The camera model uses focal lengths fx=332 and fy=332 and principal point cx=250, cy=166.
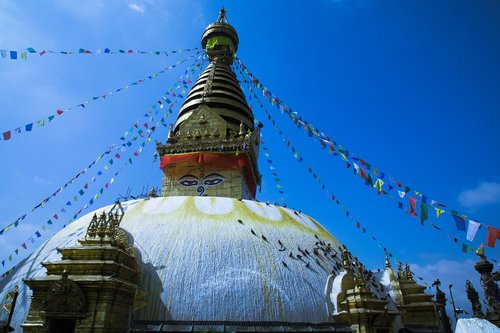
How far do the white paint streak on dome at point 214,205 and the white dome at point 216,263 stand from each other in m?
0.03

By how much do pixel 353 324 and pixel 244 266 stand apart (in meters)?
2.93

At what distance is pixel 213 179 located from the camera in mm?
16734

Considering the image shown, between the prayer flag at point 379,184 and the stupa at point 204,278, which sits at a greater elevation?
the prayer flag at point 379,184

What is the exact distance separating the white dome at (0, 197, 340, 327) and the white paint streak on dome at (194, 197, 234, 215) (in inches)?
1.2

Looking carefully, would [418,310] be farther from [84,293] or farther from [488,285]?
[84,293]

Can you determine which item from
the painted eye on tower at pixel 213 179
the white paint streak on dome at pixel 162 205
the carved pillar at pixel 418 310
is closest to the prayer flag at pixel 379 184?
the carved pillar at pixel 418 310

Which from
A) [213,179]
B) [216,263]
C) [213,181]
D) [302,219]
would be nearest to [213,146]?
[213,179]

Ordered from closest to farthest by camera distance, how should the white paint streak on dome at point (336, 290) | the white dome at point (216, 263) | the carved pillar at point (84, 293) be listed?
the carved pillar at point (84, 293), the white dome at point (216, 263), the white paint streak on dome at point (336, 290)

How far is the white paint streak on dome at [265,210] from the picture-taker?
34.5ft

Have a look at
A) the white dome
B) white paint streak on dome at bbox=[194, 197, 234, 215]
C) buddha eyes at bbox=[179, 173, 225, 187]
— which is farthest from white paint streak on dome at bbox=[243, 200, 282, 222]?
buddha eyes at bbox=[179, 173, 225, 187]

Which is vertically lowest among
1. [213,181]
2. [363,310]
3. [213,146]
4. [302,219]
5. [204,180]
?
[363,310]

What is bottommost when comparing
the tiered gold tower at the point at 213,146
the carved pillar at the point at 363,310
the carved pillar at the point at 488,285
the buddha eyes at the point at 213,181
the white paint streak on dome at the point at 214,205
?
the carved pillar at the point at 363,310

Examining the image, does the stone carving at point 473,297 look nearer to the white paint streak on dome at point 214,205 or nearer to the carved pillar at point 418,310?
the carved pillar at point 418,310

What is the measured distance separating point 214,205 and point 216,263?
2.55 m
